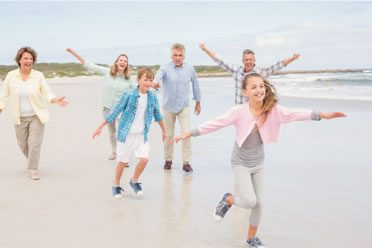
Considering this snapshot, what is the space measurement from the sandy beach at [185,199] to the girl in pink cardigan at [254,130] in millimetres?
506

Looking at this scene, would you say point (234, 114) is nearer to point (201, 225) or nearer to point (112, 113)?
point (201, 225)

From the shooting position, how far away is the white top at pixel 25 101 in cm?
708

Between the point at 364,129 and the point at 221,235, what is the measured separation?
8080 millimetres

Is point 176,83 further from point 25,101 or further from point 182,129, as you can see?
point 25,101

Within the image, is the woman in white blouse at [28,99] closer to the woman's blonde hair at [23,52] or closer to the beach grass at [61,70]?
the woman's blonde hair at [23,52]

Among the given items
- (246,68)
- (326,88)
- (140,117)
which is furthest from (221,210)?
(326,88)

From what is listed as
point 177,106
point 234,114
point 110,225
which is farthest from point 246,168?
point 177,106

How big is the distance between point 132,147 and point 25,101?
210 cm

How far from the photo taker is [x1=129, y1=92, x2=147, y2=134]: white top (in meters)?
6.07

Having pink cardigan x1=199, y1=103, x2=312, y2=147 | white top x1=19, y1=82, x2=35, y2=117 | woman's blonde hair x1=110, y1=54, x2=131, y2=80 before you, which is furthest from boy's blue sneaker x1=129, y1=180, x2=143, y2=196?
woman's blonde hair x1=110, y1=54, x2=131, y2=80

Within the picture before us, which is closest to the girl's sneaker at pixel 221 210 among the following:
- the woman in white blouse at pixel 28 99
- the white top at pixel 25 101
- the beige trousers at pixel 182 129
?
the beige trousers at pixel 182 129

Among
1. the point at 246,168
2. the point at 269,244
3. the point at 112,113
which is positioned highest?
the point at 112,113

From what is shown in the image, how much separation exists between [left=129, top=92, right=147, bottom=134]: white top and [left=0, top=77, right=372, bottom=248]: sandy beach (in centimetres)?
89

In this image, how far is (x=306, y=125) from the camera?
12609 millimetres
